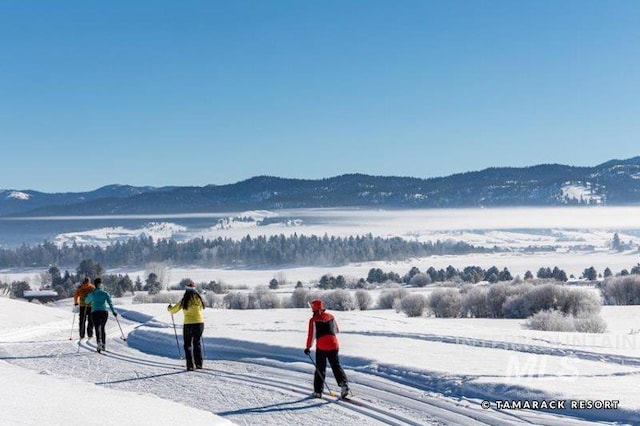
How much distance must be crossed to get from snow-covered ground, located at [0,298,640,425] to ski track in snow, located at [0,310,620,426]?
3 cm

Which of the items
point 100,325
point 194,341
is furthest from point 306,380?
point 100,325

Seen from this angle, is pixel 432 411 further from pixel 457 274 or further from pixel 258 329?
pixel 457 274

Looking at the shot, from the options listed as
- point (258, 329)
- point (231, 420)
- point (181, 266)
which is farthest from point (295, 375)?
point (181, 266)

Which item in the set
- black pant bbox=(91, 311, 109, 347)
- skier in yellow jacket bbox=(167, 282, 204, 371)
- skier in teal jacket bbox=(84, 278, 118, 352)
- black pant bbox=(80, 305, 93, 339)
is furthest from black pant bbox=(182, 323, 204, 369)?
black pant bbox=(80, 305, 93, 339)

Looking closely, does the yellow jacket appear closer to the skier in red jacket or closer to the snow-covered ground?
the snow-covered ground

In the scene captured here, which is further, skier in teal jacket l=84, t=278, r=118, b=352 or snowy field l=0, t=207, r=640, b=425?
skier in teal jacket l=84, t=278, r=118, b=352

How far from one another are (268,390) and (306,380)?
49.4 inches

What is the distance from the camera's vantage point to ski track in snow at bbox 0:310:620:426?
1131cm

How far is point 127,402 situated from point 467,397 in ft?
20.4

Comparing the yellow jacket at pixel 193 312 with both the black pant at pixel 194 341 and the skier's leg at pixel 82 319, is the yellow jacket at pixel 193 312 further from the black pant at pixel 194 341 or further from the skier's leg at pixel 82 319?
the skier's leg at pixel 82 319

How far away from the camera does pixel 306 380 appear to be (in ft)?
48.4

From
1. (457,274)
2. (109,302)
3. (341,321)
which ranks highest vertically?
(109,302)

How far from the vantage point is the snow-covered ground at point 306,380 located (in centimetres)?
1109

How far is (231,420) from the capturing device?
11328 millimetres
